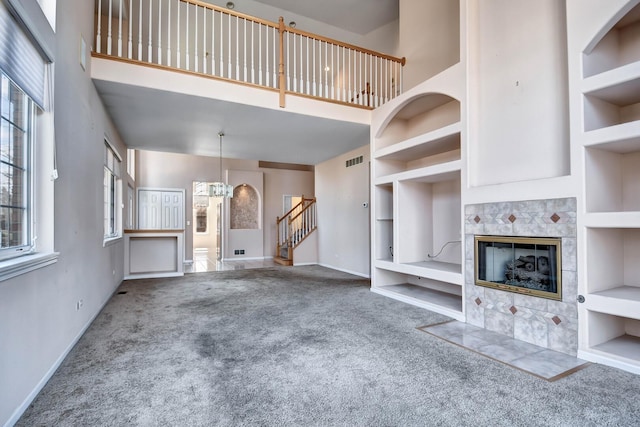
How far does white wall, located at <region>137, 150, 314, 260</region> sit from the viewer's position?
9555mm

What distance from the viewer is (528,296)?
3152 mm

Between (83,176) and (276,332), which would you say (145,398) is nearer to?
(276,332)

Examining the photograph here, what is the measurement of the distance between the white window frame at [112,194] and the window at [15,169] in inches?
105

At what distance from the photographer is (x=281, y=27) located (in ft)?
16.0

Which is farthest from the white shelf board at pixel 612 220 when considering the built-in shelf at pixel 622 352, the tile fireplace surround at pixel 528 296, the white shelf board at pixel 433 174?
the white shelf board at pixel 433 174

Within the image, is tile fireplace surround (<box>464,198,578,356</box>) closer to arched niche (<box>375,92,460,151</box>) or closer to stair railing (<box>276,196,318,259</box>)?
arched niche (<box>375,92,460,151</box>)

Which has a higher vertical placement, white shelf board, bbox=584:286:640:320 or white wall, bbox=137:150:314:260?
white wall, bbox=137:150:314:260

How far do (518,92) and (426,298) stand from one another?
2.88m

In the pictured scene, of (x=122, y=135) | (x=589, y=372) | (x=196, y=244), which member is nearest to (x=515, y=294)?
(x=589, y=372)

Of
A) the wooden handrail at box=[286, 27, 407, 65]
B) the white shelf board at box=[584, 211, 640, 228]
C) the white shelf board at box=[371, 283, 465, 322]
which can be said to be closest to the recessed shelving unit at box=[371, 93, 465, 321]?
the white shelf board at box=[371, 283, 465, 322]

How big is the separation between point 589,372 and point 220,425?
9.15 feet

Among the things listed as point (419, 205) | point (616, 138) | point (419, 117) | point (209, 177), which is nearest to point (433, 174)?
point (419, 205)

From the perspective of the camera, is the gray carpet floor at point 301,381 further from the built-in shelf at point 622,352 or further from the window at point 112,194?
the window at point 112,194

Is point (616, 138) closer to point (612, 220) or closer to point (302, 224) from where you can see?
point (612, 220)
